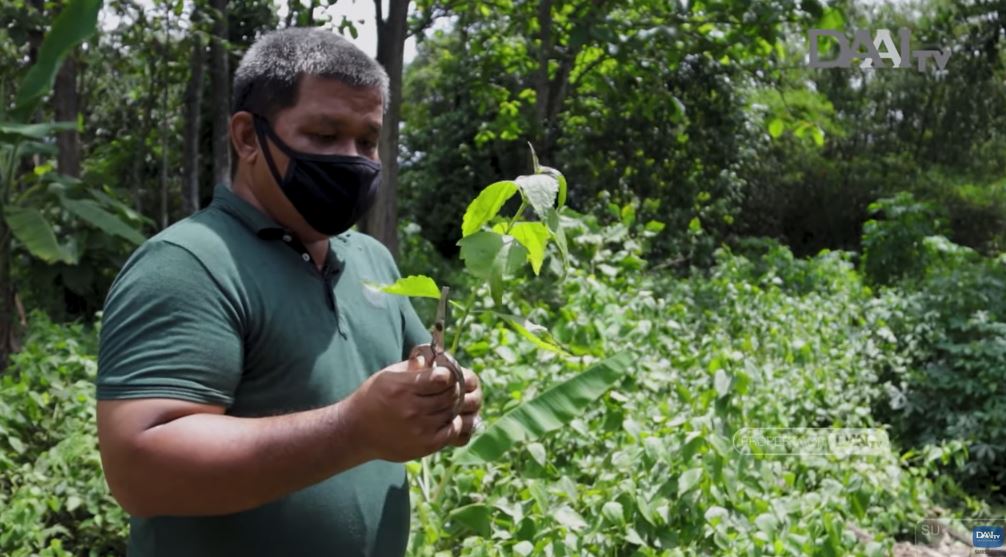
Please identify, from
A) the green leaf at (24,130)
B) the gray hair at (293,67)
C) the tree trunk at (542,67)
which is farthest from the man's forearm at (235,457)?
the tree trunk at (542,67)

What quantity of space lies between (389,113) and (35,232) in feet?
6.83

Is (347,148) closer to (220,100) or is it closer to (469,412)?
(469,412)

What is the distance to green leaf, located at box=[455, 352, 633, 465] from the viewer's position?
2336mm

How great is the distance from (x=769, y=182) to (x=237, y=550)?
15.1 m

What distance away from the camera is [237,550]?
1.51m

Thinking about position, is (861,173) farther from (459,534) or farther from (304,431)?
(304,431)

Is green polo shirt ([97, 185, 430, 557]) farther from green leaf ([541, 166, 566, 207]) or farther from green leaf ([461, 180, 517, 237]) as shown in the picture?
green leaf ([541, 166, 566, 207])

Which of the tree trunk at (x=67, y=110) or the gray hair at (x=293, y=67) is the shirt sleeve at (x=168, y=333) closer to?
the gray hair at (x=293, y=67)

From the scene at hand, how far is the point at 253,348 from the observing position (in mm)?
1502

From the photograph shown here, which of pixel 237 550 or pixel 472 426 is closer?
pixel 237 550

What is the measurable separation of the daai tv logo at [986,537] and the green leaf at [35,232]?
→ 472 centimetres

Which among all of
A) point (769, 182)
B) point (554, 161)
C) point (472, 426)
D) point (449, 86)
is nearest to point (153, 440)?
point (472, 426)

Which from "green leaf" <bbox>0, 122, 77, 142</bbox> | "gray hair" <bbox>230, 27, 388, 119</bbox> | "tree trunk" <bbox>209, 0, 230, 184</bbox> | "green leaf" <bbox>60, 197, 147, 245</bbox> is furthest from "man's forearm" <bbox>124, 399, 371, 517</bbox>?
"tree trunk" <bbox>209, 0, 230, 184</bbox>

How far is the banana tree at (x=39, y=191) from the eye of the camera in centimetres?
490
